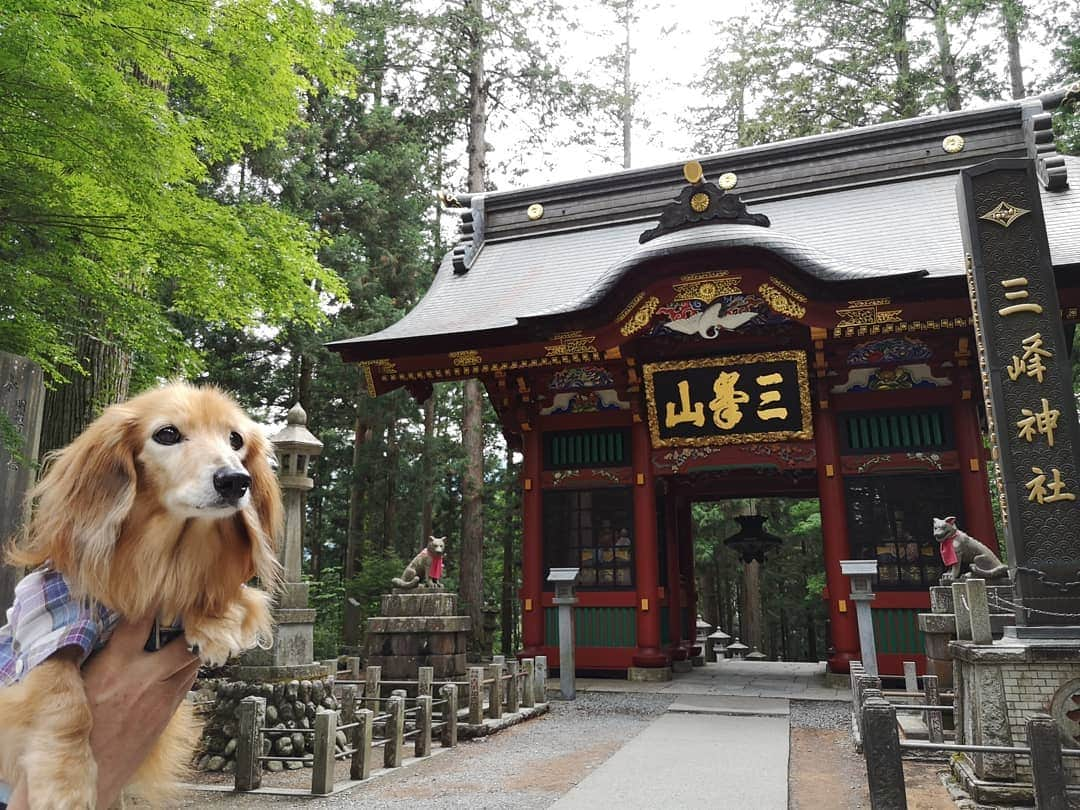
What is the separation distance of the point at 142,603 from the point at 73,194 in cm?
371

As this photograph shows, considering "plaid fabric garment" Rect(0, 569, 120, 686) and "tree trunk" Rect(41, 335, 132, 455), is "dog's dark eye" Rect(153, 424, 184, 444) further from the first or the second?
"tree trunk" Rect(41, 335, 132, 455)

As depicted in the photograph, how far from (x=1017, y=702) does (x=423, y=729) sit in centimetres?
455

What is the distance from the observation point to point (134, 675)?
5.65 feet

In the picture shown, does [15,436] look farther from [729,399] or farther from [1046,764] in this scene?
[729,399]

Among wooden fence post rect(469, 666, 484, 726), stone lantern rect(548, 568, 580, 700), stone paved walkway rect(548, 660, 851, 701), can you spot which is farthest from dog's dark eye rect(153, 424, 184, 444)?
stone paved walkway rect(548, 660, 851, 701)

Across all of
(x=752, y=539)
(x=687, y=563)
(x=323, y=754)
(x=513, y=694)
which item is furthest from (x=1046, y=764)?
(x=752, y=539)

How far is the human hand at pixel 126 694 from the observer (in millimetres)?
1694

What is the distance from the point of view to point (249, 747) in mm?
5203

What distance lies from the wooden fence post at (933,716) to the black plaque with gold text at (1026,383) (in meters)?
1.47

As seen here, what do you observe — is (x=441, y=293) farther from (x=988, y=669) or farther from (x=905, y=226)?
(x=988, y=669)

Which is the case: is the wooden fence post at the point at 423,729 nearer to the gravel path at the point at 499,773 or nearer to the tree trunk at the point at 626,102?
the gravel path at the point at 499,773

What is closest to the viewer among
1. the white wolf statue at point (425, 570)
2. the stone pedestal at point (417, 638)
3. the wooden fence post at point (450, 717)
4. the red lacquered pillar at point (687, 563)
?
the wooden fence post at point (450, 717)

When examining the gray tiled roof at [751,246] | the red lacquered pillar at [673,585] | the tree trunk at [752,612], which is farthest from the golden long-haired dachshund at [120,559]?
the tree trunk at [752,612]

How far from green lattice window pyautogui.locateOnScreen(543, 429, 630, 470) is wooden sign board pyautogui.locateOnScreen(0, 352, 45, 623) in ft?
29.6
